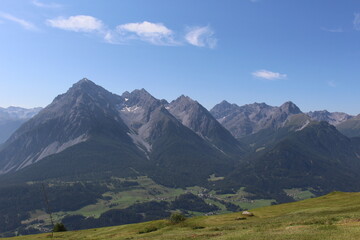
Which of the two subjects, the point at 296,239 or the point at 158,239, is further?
the point at 158,239

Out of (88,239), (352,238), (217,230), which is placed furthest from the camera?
(88,239)

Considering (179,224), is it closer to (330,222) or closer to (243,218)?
(243,218)

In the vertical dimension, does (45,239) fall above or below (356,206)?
below

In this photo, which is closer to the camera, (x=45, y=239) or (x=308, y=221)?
(x=308, y=221)

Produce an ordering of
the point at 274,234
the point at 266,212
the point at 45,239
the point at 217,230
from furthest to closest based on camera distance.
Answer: the point at 266,212 → the point at 45,239 → the point at 217,230 → the point at 274,234

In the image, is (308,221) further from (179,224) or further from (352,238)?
(179,224)

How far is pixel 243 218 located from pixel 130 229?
27.9m

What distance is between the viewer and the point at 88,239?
6788cm

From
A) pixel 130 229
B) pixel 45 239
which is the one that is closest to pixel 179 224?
pixel 130 229

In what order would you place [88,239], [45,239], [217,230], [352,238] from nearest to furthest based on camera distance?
[352,238] < [217,230] < [88,239] < [45,239]

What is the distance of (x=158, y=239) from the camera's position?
54.7 metres

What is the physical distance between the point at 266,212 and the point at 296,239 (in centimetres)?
4369

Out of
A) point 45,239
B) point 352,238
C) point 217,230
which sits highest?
point 352,238

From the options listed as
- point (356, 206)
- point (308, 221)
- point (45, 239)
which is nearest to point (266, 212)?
point (356, 206)
